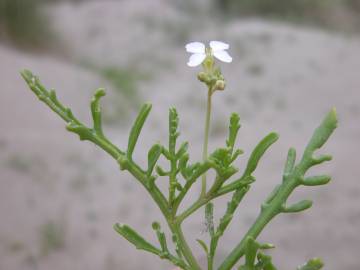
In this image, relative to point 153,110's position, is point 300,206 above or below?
below

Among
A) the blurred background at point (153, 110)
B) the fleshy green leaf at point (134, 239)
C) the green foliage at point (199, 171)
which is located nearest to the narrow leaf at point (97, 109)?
the green foliage at point (199, 171)

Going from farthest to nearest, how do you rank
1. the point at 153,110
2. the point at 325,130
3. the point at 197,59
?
the point at 153,110, the point at 325,130, the point at 197,59

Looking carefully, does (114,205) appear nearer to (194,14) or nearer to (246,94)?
(246,94)

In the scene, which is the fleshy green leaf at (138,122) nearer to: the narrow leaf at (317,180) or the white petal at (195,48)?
the white petal at (195,48)

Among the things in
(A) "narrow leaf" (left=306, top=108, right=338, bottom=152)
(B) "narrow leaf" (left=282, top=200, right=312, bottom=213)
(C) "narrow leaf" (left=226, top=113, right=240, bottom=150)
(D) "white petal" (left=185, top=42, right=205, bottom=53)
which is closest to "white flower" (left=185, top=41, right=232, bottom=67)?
(D) "white petal" (left=185, top=42, right=205, bottom=53)

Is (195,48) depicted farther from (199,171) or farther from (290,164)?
(290,164)

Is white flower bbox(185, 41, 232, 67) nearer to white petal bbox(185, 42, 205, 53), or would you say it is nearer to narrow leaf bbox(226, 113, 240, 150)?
white petal bbox(185, 42, 205, 53)

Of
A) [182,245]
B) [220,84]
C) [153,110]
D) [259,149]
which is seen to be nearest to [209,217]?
[182,245]

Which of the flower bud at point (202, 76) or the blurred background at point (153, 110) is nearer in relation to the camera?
the flower bud at point (202, 76)

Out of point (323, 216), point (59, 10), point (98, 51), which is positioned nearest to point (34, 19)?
point (98, 51)
